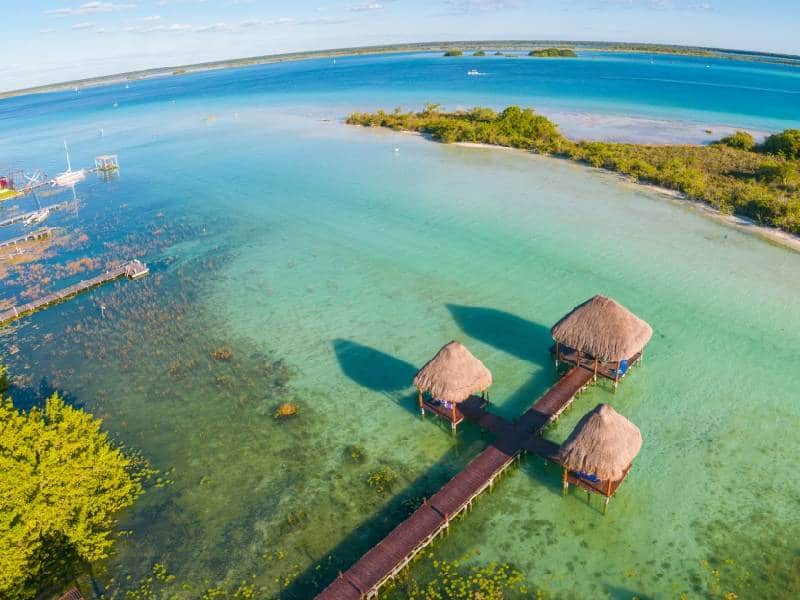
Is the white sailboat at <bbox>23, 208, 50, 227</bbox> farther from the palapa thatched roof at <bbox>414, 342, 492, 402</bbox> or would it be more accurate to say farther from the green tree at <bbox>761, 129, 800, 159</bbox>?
the green tree at <bbox>761, 129, 800, 159</bbox>

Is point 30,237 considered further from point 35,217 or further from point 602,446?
point 602,446

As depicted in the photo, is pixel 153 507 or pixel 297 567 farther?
pixel 153 507

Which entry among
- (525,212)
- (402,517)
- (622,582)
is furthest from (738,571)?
(525,212)

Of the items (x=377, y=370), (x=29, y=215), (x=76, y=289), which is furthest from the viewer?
(x=29, y=215)

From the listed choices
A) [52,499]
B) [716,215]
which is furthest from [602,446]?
[716,215]

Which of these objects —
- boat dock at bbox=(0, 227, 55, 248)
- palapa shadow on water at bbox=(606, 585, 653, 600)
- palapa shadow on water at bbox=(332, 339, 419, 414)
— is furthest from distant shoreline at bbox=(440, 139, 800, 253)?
boat dock at bbox=(0, 227, 55, 248)

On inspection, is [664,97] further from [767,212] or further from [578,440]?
[578,440]

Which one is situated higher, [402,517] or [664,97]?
[664,97]
